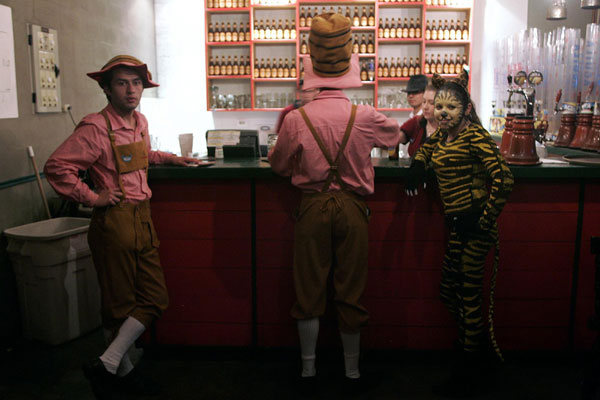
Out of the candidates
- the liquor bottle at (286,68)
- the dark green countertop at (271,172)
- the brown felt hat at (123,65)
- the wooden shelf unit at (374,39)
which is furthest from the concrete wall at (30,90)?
the liquor bottle at (286,68)

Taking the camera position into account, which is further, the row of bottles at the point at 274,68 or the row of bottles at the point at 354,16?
the row of bottles at the point at 274,68

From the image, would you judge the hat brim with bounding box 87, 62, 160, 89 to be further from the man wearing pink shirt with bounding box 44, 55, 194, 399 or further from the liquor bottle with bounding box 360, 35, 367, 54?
the liquor bottle with bounding box 360, 35, 367, 54

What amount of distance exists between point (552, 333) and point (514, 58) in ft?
12.2

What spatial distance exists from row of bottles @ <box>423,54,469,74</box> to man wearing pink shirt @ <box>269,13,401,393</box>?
192 inches

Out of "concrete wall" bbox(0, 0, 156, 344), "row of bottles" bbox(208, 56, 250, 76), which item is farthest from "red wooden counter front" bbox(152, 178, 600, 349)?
"row of bottles" bbox(208, 56, 250, 76)

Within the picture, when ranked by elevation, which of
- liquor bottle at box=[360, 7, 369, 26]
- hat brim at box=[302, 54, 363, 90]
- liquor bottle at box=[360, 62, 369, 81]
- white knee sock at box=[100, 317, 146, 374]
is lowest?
white knee sock at box=[100, 317, 146, 374]

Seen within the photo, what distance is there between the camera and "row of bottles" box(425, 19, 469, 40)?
700cm

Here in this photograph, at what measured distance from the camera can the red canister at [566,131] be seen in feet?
13.0

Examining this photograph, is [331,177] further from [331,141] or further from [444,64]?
[444,64]

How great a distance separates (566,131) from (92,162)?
10.6ft

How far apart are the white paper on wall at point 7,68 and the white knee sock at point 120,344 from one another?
1.83 m

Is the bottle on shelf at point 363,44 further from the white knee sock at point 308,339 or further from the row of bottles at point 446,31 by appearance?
the white knee sock at point 308,339

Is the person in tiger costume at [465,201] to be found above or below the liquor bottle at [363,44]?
below

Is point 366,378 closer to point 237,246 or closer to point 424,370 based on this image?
point 424,370
